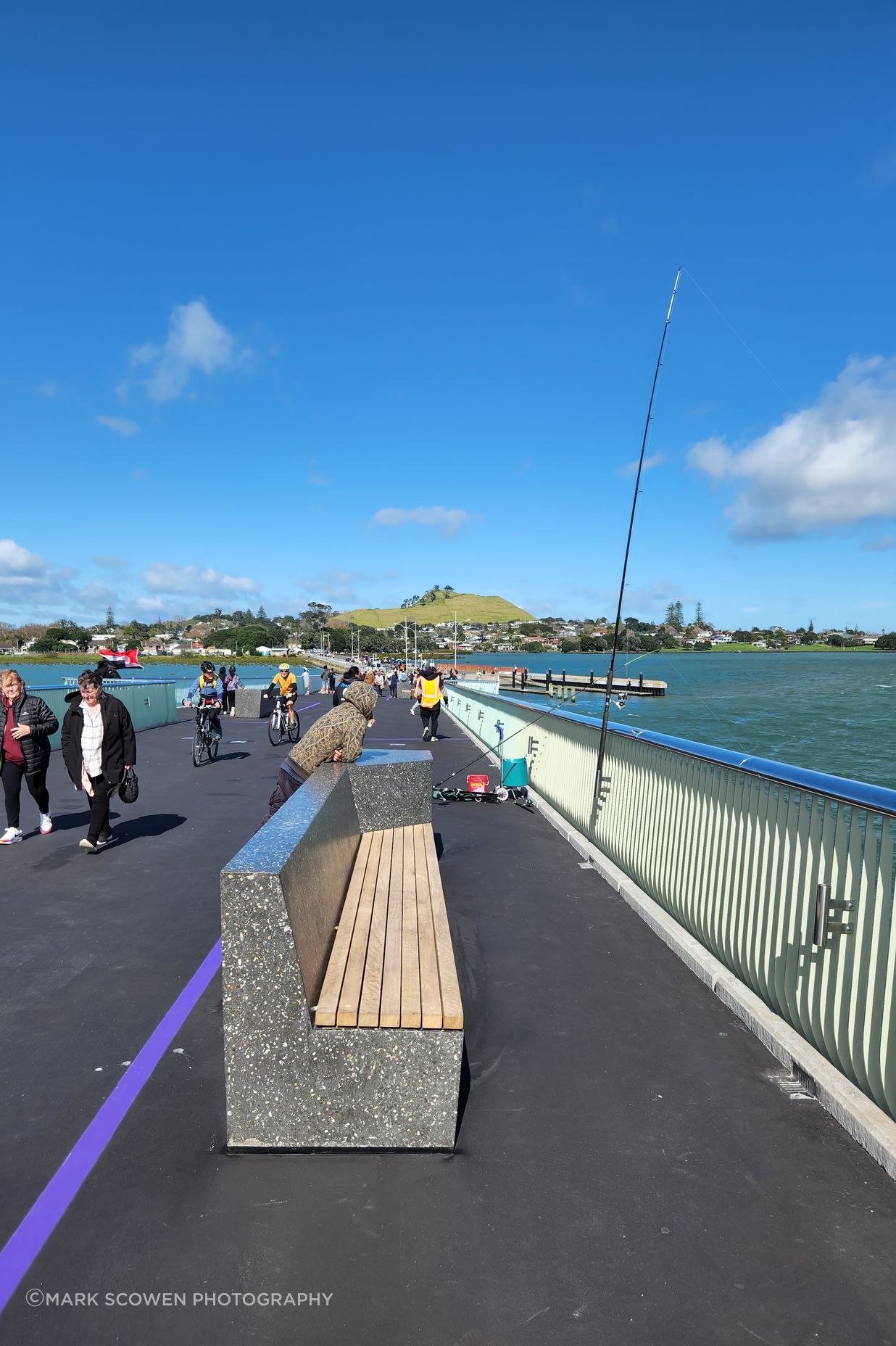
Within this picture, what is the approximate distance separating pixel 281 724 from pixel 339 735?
509 inches

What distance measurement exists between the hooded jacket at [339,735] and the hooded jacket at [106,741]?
93.6 inches

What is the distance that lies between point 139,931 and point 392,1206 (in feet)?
11.4

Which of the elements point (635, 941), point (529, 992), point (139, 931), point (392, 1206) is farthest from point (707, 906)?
point (139, 931)

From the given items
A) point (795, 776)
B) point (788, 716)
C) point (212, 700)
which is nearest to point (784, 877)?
point (795, 776)

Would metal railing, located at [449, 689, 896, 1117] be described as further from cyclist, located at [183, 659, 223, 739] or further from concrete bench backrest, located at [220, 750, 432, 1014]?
cyclist, located at [183, 659, 223, 739]

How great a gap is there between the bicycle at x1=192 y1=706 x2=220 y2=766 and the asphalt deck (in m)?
9.30

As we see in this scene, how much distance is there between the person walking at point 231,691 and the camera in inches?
1098

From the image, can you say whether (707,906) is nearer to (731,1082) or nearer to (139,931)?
(731,1082)

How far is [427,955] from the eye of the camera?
12.8 feet

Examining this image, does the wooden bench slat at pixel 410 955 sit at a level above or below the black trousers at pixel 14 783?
above

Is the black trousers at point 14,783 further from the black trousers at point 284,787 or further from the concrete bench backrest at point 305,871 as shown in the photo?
the concrete bench backrest at point 305,871

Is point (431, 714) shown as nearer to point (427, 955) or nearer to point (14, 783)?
point (14, 783)

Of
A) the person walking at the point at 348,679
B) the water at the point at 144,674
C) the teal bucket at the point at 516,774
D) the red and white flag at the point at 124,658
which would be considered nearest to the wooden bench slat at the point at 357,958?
the person walking at the point at 348,679

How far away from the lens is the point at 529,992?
483 cm
